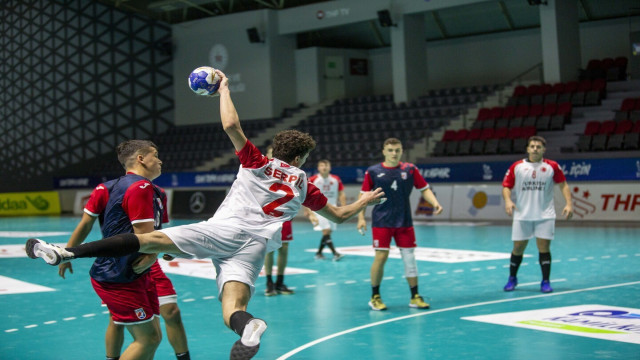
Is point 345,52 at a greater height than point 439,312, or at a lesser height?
greater

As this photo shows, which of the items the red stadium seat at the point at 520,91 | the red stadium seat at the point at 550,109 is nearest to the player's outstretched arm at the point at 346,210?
the red stadium seat at the point at 550,109

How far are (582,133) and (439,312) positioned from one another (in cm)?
1738

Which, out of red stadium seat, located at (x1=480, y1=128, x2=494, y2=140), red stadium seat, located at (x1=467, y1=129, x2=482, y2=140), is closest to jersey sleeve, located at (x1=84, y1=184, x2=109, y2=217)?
red stadium seat, located at (x1=480, y1=128, x2=494, y2=140)

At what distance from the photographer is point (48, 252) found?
4.56 meters

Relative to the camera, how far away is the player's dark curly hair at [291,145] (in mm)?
5645

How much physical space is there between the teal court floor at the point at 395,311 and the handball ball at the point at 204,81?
272cm

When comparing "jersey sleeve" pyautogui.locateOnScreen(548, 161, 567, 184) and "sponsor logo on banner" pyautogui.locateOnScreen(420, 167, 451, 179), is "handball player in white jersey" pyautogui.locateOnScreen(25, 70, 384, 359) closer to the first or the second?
"jersey sleeve" pyautogui.locateOnScreen(548, 161, 567, 184)

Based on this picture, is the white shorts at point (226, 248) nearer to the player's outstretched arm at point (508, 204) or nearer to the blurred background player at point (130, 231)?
the blurred background player at point (130, 231)

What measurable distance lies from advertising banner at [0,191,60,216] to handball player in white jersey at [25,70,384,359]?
3108cm

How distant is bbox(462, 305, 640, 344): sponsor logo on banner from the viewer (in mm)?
7484

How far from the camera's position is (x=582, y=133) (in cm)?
2459

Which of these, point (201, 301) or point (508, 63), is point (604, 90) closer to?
point (508, 63)

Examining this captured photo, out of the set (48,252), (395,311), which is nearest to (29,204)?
(395,311)

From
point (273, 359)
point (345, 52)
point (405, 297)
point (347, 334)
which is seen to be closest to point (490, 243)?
point (405, 297)
